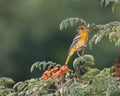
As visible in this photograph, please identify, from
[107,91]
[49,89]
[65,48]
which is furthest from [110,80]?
[65,48]

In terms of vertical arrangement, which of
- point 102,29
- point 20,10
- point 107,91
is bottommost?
point 107,91

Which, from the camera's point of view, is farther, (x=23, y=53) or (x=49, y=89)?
(x=23, y=53)

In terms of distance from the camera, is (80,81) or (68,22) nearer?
(80,81)

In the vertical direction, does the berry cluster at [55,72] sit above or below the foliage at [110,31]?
below

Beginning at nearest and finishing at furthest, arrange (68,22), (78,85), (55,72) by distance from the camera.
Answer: (78,85), (55,72), (68,22)

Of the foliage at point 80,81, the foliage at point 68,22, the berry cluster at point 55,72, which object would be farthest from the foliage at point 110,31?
the berry cluster at point 55,72

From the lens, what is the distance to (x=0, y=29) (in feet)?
57.6

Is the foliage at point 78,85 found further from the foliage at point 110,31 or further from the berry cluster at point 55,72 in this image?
the foliage at point 110,31

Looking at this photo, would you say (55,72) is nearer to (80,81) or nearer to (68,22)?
(80,81)

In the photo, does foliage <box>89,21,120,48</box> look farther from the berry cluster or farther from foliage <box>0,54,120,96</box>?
the berry cluster

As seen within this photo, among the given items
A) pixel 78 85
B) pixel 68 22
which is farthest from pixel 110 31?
pixel 78 85

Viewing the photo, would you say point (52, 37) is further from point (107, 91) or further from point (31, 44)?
point (107, 91)

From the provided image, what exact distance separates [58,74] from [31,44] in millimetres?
13433

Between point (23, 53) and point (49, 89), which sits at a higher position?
point (23, 53)
